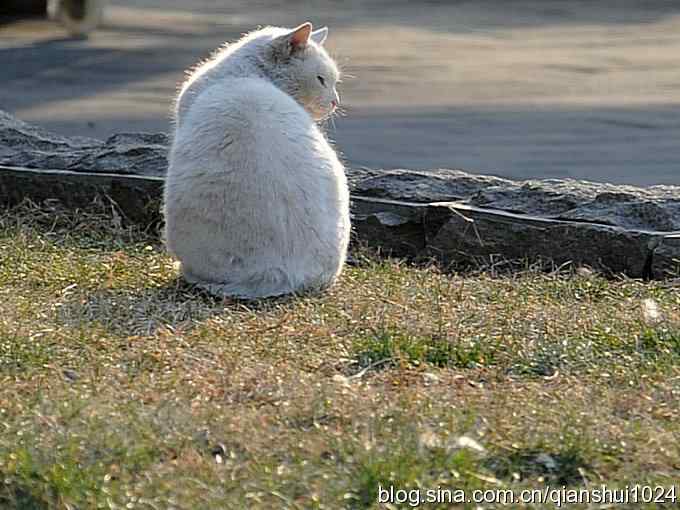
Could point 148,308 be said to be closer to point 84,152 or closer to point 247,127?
point 247,127

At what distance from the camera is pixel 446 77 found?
14.0 m

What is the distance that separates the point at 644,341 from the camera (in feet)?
15.9

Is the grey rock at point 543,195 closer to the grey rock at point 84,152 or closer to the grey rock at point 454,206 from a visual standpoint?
the grey rock at point 454,206

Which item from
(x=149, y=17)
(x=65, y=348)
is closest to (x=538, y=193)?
(x=65, y=348)

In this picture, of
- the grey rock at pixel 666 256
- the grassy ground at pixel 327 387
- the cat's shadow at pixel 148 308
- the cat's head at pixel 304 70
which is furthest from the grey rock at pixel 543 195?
the cat's shadow at pixel 148 308

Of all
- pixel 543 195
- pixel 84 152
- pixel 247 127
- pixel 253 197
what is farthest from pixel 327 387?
pixel 84 152

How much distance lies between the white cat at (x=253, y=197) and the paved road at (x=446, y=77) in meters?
3.72

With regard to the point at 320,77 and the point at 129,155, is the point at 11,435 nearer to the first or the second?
the point at 320,77

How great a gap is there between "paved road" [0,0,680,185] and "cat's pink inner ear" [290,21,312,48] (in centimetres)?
335

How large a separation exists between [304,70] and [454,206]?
95cm

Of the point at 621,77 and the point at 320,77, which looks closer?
the point at 320,77

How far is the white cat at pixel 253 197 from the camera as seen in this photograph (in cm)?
565

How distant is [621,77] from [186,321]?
9.44 meters

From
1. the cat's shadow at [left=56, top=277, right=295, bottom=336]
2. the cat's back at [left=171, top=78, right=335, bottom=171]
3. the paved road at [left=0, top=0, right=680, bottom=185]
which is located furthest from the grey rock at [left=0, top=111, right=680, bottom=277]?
the paved road at [left=0, top=0, right=680, bottom=185]
